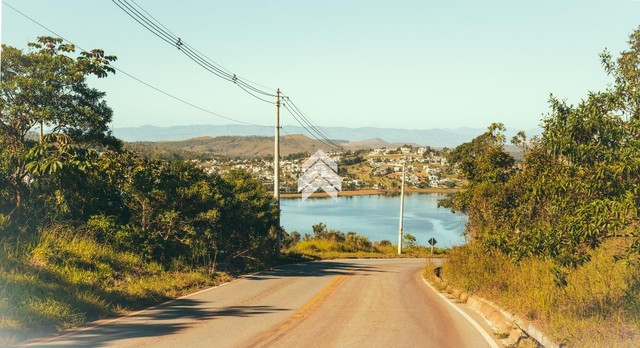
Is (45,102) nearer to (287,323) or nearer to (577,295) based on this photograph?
(287,323)

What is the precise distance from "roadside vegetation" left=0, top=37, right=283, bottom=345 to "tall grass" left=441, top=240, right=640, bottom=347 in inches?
347

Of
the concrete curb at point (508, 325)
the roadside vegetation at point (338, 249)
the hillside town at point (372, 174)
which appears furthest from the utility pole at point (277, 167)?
the hillside town at point (372, 174)

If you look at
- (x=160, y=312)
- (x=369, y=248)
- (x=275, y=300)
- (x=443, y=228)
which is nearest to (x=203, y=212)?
(x=275, y=300)

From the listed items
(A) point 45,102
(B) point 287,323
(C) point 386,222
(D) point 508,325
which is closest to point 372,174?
(C) point 386,222

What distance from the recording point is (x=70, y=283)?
11.8m

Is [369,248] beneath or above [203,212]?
beneath

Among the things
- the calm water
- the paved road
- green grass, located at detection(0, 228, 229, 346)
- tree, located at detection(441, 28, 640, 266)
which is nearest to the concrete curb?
the paved road

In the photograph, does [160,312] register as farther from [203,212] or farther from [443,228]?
[443,228]

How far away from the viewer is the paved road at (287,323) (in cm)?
866

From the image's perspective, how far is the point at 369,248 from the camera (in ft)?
188

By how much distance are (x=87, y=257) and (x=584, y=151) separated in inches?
488

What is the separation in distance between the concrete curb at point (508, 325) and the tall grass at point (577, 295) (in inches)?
6.2

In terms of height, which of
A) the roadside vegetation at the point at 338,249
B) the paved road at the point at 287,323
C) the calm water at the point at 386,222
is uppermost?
the paved road at the point at 287,323

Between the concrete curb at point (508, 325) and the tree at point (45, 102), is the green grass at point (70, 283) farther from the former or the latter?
the concrete curb at point (508, 325)
